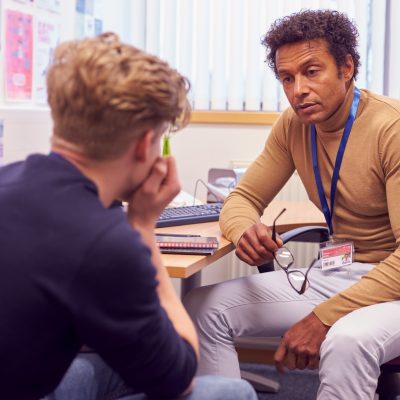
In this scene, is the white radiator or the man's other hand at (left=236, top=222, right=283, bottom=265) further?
the white radiator

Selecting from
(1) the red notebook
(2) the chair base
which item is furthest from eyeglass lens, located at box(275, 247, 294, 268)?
(2) the chair base

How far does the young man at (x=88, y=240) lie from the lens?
0.82 m

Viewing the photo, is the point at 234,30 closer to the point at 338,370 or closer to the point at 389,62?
the point at 389,62

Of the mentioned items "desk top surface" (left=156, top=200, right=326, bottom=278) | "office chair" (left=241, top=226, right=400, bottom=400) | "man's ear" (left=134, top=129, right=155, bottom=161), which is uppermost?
"man's ear" (left=134, top=129, right=155, bottom=161)

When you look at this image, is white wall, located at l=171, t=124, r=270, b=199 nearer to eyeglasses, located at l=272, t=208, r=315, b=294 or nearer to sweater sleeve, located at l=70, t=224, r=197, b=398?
eyeglasses, located at l=272, t=208, r=315, b=294

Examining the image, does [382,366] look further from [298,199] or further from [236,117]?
[236,117]

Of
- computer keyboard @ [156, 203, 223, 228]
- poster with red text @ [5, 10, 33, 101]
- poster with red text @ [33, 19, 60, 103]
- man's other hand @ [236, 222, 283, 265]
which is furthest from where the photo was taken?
poster with red text @ [33, 19, 60, 103]

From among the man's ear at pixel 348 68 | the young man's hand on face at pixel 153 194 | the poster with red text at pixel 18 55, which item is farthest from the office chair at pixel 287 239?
the poster with red text at pixel 18 55

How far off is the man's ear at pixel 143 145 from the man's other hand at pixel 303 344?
827 mm

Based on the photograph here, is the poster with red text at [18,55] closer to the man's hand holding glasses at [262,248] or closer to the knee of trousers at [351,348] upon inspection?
the man's hand holding glasses at [262,248]

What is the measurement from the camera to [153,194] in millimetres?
1045

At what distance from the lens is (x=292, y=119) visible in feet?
6.52

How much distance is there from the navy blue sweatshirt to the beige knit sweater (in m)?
0.86

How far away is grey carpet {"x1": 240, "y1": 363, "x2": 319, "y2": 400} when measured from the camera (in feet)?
8.21
